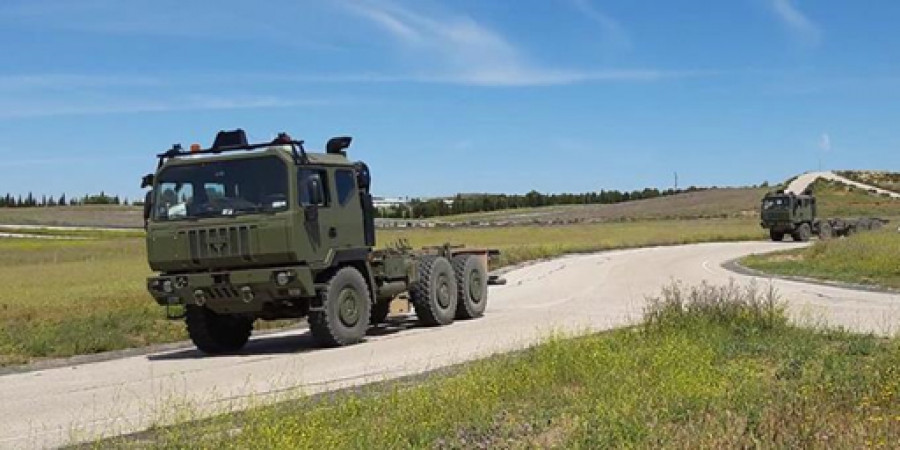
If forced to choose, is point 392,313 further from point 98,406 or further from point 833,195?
point 833,195

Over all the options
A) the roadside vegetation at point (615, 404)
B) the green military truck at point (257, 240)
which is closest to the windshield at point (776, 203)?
the green military truck at point (257, 240)

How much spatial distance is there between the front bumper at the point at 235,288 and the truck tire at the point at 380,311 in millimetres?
3711

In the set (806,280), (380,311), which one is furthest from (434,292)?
(806,280)

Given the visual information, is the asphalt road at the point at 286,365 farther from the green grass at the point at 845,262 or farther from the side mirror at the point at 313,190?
the green grass at the point at 845,262

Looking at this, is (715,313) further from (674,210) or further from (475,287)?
(674,210)

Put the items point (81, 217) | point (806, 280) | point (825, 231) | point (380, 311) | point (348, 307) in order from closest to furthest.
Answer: point (348, 307)
point (380, 311)
point (806, 280)
point (825, 231)
point (81, 217)

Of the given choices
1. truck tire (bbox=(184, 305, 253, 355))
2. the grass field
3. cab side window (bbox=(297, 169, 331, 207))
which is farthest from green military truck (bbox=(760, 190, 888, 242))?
cab side window (bbox=(297, 169, 331, 207))

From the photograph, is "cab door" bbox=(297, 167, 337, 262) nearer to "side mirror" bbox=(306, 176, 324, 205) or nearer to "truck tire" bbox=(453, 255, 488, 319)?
"side mirror" bbox=(306, 176, 324, 205)

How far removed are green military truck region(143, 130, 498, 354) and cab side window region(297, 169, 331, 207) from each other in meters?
0.01

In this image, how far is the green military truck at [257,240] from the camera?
49.8 feet

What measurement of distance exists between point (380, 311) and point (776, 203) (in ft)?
152

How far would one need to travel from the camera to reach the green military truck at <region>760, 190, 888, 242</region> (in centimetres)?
6094

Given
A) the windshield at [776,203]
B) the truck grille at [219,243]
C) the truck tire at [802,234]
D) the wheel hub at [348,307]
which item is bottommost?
the truck tire at [802,234]

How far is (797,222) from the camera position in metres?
61.3
